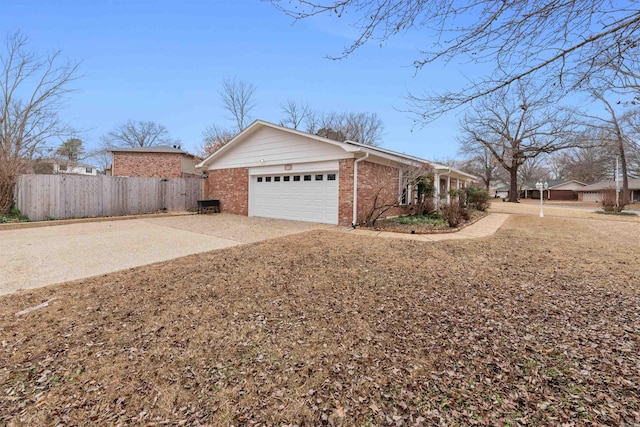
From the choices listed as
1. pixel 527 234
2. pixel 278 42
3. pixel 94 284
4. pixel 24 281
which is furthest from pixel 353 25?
pixel 527 234

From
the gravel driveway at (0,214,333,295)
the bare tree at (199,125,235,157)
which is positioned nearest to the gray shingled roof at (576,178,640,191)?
the bare tree at (199,125,235,157)

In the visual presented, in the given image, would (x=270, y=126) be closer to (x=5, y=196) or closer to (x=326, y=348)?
(x=5, y=196)

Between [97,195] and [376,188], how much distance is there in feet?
39.6

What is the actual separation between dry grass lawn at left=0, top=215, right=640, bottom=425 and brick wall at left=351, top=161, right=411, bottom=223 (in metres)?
5.25

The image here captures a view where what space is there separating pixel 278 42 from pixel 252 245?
437cm

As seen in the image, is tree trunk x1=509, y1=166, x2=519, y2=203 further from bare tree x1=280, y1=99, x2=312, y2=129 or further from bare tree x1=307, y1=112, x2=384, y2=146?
bare tree x1=280, y1=99, x2=312, y2=129

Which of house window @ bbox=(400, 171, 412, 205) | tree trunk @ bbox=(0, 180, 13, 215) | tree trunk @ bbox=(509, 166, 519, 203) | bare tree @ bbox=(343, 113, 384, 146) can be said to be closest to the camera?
tree trunk @ bbox=(0, 180, 13, 215)

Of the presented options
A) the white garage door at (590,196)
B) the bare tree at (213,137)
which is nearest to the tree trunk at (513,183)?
the white garage door at (590,196)

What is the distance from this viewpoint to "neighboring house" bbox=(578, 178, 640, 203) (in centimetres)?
3600

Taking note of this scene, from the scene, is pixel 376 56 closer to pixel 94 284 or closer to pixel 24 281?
pixel 94 284

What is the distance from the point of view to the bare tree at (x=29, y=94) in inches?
516

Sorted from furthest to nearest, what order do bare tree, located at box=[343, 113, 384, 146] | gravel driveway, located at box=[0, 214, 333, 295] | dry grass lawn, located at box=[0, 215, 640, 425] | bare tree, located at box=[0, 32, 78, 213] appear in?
bare tree, located at box=[343, 113, 384, 146] → bare tree, located at box=[0, 32, 78, 213] → gravel driveway, located at box=[0, 214, 333, 295] → dry grass lawn, located at box=[0, 215, 640, 425]

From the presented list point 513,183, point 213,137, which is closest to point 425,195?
point 213,137

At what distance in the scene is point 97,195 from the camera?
486 inches
